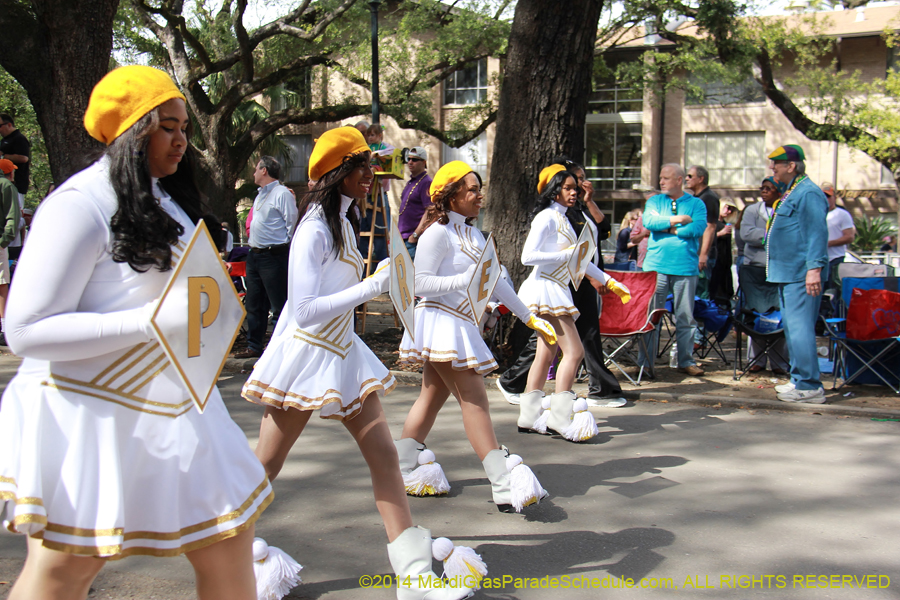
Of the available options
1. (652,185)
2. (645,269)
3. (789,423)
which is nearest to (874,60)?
(652,185)

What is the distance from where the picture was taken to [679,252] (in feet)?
27.4

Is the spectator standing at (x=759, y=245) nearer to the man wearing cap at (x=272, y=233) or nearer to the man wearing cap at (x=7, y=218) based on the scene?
the man wearing cap at (x=272, y=233)

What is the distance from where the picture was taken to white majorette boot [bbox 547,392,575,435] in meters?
5.73

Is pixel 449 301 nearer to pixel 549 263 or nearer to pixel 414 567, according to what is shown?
pixel 549 263

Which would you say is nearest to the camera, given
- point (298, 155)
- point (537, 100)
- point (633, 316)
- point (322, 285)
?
point (322, 285)

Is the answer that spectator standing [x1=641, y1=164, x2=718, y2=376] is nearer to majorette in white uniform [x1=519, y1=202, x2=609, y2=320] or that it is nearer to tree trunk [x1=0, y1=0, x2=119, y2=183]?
majorette in white uniform [x1=519, y1=202, x2=609, y2=320]

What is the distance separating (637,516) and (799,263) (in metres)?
3.84

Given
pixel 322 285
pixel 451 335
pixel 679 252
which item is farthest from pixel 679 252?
pixel 322 285

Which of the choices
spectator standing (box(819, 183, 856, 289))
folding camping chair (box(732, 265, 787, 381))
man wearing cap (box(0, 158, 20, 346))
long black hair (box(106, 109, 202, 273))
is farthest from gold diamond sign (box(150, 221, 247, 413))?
spectator standing (box(819, 183, 856, 289))

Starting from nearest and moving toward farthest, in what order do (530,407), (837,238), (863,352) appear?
(530,407)
(863,352)
(837,238)

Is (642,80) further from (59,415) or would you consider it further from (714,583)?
(59,415)

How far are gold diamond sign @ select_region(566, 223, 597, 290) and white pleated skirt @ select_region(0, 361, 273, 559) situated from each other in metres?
4.06

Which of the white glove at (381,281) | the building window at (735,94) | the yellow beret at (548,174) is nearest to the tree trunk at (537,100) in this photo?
the yellow beret at (548,174)

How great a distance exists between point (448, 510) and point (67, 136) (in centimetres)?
652
